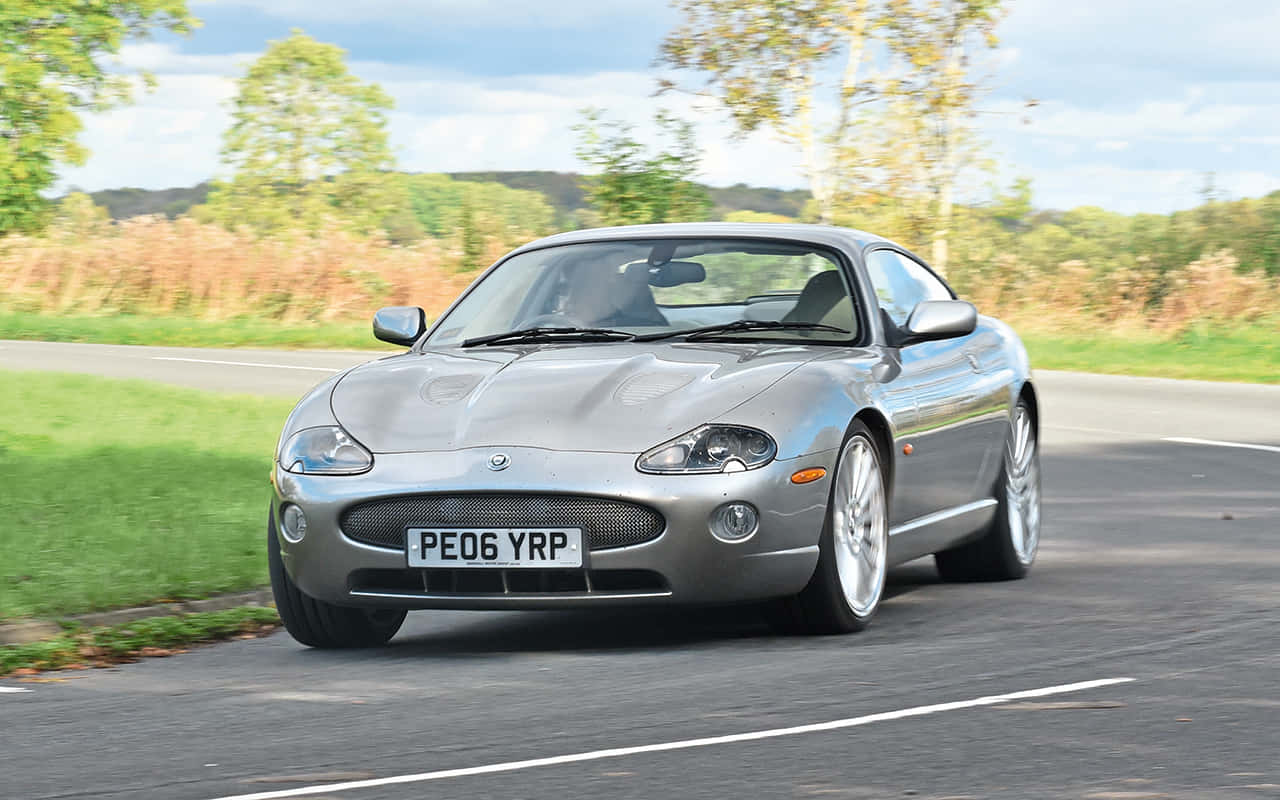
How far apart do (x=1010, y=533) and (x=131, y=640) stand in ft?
13.1

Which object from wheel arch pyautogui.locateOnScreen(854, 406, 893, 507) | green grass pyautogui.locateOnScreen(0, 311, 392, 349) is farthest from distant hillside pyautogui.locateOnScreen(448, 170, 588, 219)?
wheel arch pyautogui.locateOnScreen(854, 406, 893, 507)

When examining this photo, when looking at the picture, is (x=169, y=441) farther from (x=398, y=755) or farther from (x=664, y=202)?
(x=664, y=202)

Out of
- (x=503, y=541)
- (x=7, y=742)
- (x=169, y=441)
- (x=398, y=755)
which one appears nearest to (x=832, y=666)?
(x=503, y=541)

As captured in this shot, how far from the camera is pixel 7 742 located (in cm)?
575

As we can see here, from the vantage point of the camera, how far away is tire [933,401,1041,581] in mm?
9195

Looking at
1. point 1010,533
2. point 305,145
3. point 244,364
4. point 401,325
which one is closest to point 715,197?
point 244,364

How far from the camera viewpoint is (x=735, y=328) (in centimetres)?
803

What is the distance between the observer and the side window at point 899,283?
8.63 meters

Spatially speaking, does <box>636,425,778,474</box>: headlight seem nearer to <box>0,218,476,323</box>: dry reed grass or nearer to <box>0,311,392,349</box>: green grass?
<box>0,311,392,349</box>: green grass

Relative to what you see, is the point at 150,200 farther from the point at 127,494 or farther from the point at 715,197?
the point at 127,494

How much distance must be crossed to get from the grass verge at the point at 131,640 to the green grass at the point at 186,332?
20.4m

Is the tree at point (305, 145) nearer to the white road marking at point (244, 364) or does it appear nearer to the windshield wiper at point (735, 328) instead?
the white road marking at point (244, 364)

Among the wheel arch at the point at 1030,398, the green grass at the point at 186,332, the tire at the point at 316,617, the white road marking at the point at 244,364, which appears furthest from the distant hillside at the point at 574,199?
the tire at the point at 316,617

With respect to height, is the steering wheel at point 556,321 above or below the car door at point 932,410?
above
